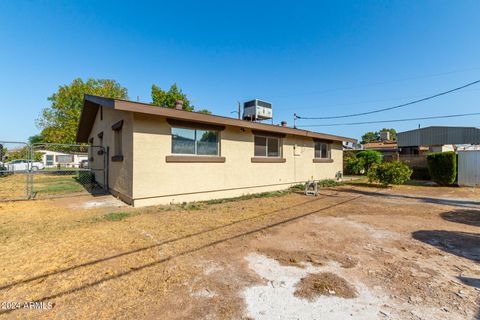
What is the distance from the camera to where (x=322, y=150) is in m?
14.1

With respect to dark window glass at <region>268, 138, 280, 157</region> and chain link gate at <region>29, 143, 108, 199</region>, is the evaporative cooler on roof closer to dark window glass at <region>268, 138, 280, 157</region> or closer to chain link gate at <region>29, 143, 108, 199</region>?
dark window glass at <region>268, 138, 280, 157</region>

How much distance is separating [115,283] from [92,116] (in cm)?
1240

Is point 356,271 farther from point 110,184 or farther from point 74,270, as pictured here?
point 110,184

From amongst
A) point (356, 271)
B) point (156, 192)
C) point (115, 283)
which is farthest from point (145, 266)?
point (156, 192)

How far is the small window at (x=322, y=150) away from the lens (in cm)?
1358

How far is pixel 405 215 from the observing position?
6094mm

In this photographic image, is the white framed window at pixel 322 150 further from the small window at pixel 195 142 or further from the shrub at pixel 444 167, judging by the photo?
the small window at pixel 195 142

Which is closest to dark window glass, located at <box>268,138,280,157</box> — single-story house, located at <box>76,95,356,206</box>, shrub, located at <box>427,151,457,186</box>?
single-story house, located at <box>76,95,356,206</box>

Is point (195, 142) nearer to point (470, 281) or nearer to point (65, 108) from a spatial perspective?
point (470, 281)

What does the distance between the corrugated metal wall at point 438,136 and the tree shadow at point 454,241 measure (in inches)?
1060

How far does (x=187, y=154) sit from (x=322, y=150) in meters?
9.61

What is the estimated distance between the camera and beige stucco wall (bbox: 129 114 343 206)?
258 inches

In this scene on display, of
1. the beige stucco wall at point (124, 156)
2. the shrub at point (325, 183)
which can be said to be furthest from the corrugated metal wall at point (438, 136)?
the beige stucco wall at point (124, 156)

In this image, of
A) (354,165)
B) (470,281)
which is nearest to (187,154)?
(470,281)
